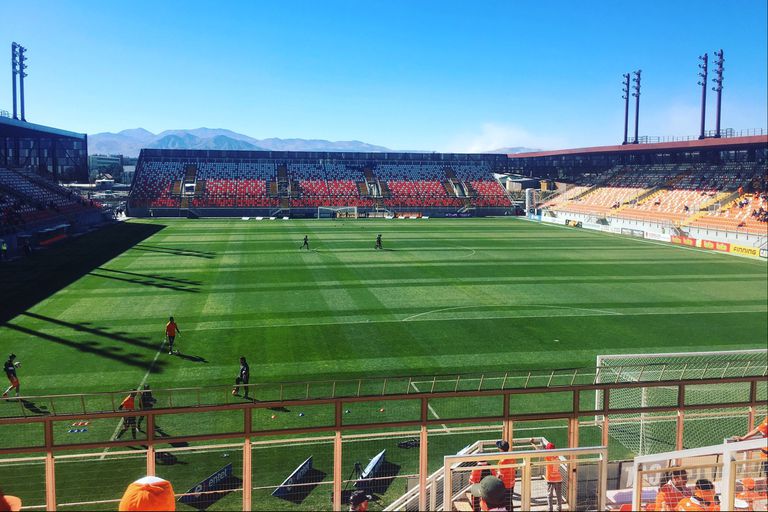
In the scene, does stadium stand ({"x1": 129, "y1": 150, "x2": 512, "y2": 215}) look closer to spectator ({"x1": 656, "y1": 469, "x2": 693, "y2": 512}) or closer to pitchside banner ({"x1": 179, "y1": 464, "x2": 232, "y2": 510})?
pitchside banner ({"x1": 179, "y1": 464, "x2": 232, "y2": 510})

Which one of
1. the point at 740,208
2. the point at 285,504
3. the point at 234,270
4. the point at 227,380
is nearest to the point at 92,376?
the point at 227,380

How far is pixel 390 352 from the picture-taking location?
20.4 meters

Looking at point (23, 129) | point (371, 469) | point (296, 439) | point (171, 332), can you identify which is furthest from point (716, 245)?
point (23, 129)

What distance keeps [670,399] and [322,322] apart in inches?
508

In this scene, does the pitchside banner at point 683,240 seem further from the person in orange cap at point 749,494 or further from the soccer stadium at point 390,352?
the person in orange cap at point 749,494

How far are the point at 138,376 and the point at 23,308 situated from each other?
36.9ft

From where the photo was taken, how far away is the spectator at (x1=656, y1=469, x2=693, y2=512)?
6160mm

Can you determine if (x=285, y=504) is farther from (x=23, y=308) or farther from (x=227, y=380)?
(x=23, y=308)

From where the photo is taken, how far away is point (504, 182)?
322 ft

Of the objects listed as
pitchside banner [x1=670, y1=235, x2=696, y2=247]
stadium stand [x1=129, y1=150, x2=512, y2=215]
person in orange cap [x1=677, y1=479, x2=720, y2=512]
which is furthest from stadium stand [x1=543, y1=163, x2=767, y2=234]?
person in orange cap [x1=677, y1=479, x2=720, y2=512]

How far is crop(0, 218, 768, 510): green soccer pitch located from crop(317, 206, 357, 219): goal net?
3232 centimetres

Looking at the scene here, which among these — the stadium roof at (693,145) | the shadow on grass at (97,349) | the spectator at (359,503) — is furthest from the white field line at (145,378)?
the stadium roof at (693,145)

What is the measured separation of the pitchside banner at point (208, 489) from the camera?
1092cm

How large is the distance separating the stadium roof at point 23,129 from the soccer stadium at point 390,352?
39cm
